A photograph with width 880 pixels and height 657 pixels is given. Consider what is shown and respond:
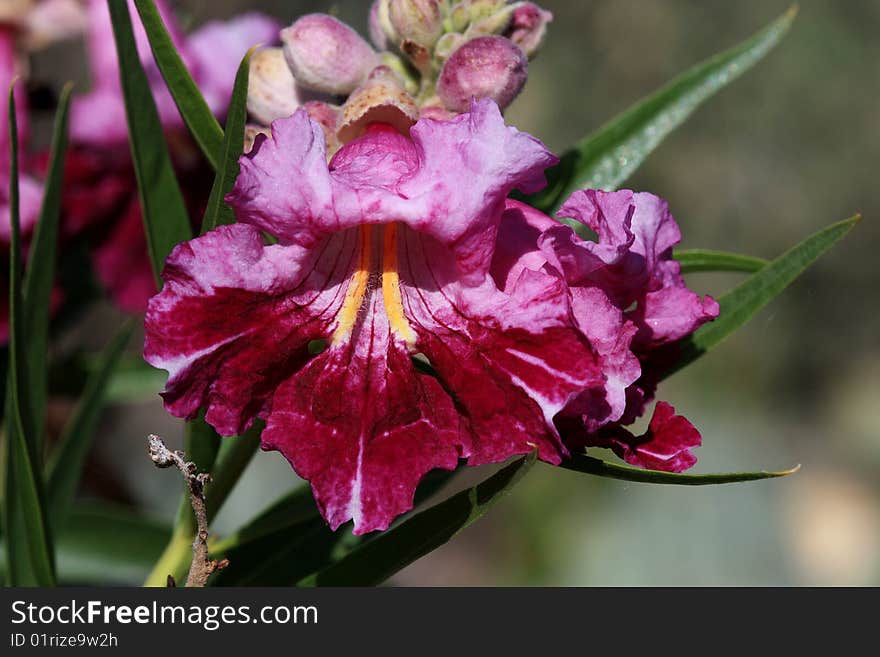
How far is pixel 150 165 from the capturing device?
1.18 metres

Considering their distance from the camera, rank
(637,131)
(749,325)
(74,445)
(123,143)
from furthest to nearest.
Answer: (749,325) < (123,143) < (74,445) < (637,131)

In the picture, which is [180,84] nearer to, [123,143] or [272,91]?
[272,91]

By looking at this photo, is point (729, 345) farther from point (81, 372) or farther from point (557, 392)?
point (557, 392)

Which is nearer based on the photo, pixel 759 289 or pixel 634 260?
pixel 634 260

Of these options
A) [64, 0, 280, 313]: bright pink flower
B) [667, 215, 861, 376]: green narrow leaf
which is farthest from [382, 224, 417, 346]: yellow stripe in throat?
[64, 0, 280, 313]: bright pink flower

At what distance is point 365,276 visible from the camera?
1.02 meters

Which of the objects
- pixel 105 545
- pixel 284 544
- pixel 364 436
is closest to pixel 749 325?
pixel 105 545

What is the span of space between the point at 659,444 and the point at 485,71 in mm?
409

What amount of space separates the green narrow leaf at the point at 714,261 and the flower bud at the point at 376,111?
1.27ft

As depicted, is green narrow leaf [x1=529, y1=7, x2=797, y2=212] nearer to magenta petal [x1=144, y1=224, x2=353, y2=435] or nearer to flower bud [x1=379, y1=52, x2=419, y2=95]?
flower bud [x1=379, y1=52, x2=419, y2=95]

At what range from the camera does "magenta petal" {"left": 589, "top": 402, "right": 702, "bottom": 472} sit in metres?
0.99

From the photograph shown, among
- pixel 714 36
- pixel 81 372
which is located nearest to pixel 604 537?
pixel 714 36

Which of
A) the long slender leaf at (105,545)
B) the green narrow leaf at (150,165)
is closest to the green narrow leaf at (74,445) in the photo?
the long slender leaf at (105,545)

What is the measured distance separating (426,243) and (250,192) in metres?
0.19
